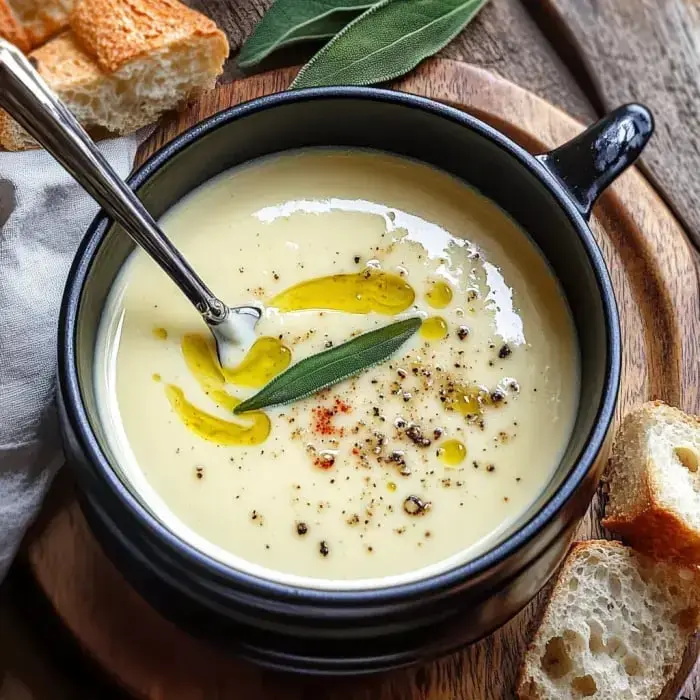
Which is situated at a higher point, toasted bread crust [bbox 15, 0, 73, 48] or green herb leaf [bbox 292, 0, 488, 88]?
toasted bread crust [bbox 15, 0, 73, 48]

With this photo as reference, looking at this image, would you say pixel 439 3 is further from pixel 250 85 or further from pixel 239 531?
pixel 239 531

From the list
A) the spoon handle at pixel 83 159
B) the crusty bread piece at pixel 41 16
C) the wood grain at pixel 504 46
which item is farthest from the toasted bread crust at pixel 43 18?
the spoon handle at pixel 83 159

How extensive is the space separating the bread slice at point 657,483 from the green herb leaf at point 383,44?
0.70 meters

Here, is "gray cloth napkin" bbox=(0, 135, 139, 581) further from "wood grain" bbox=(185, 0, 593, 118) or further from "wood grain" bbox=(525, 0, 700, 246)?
"wood grain" bbox=(525, 0, 700, 246)

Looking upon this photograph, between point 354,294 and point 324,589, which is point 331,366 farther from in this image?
point 324,589

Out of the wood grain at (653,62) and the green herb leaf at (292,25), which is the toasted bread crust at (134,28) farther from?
the wood grain at (653,62)

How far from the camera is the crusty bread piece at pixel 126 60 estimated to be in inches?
61.9

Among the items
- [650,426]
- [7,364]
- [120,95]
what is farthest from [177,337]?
[650,426]

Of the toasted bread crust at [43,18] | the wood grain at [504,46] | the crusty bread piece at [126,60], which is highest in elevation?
the toasted bread crust at [43,18]

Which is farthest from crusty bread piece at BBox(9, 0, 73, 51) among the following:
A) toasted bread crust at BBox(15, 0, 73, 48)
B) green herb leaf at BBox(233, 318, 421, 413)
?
green herb leaf at BBox(233, 318, 421, 413)

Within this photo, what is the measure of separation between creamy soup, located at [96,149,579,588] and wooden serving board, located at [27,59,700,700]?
0.59 feet

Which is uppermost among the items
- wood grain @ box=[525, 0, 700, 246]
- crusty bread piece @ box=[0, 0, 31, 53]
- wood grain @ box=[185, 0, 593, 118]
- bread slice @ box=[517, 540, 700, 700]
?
crusty bread piece @ box=[0, 0, 31, 53]

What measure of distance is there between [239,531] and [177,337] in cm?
30

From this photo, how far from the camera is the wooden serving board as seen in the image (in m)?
1.32
